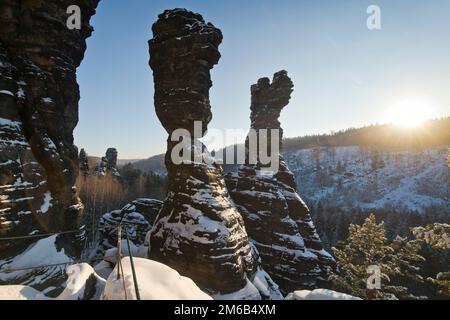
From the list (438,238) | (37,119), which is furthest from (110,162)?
(438,238)

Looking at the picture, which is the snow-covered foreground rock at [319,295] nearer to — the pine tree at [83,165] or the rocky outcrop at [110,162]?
the pine tree at [83,165]

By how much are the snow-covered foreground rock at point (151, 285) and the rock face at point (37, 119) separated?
11.6 meters

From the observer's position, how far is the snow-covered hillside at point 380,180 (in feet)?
429

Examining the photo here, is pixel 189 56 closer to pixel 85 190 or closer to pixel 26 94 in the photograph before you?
pixel 26 94

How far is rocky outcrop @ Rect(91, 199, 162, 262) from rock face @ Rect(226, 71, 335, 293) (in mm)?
11239

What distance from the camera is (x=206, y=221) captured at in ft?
68.7

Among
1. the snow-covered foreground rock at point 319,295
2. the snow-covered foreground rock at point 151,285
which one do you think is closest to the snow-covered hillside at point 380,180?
the snow-covered foreground rock at point 319,295

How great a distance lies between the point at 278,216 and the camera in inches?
1310

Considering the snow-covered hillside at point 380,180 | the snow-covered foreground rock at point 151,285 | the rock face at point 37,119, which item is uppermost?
the rock face at point 37,119

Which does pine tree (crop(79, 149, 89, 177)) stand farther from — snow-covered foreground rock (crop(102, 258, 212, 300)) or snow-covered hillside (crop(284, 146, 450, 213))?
snow-covered hillside (crop(284, 146, 450, 213))

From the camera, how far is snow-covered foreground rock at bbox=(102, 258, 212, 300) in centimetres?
670

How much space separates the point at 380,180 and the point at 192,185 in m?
161

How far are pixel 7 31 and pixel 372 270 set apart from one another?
91.3ft

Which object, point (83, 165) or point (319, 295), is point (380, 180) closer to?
point (83, 165)
